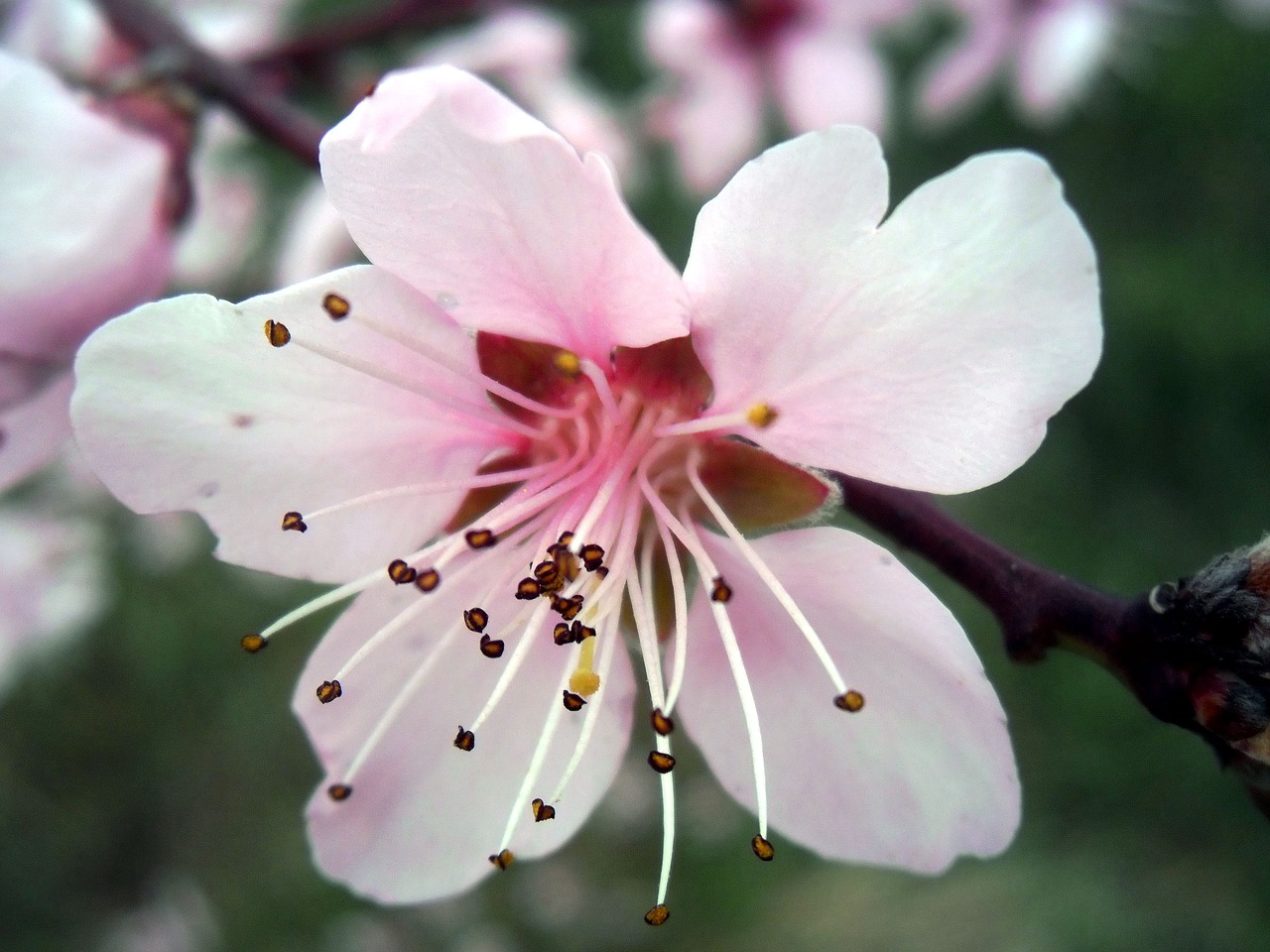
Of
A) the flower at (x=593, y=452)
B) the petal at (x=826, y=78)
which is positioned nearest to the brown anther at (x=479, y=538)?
the flower at (x=593, y=452)

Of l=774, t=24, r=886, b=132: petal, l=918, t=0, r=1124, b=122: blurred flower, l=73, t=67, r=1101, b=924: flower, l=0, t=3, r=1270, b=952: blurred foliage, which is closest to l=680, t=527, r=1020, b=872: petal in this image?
l=73, t=67, r=1101, b=924: flower

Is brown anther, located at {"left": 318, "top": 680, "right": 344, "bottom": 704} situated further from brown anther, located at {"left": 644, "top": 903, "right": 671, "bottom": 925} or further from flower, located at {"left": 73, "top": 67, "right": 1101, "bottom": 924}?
brown anther, located at {"left": 644, "top": 903, "right": 671, "bottom": 925}

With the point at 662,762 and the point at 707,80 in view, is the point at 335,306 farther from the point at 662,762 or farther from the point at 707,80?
the point at 707,80

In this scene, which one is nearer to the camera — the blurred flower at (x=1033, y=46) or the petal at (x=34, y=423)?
the petal at (x=34, y=423)

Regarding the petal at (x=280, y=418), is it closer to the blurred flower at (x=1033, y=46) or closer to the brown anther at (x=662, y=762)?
the brown anther at (x=662, y=762)

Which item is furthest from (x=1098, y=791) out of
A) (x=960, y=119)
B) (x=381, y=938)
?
(x=960, y=119)
